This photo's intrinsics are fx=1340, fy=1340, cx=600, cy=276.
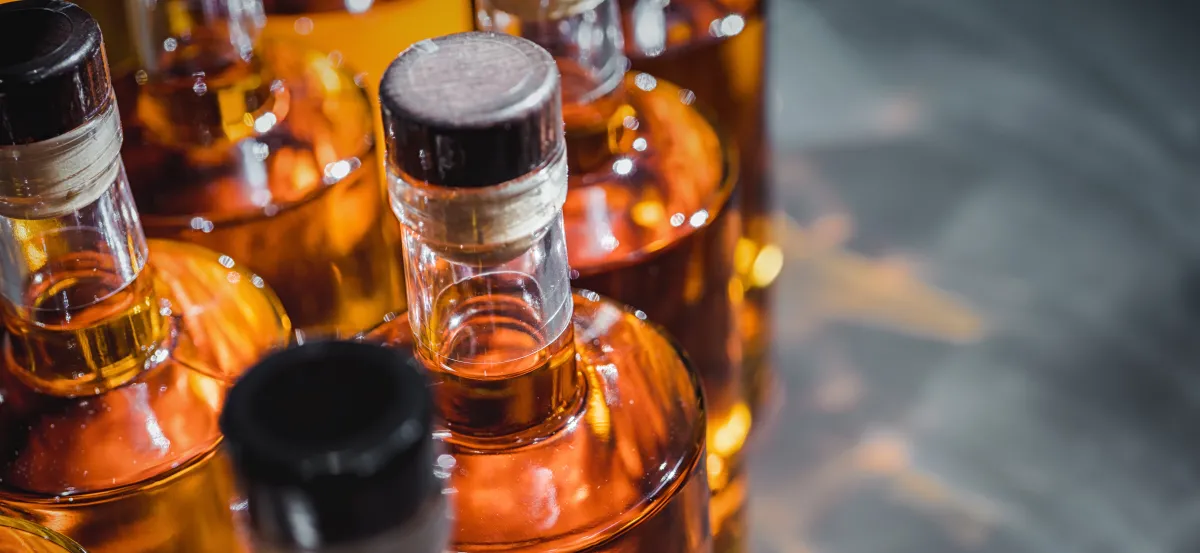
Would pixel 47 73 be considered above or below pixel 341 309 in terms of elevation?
above

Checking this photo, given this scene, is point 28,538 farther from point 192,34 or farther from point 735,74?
point 735,74

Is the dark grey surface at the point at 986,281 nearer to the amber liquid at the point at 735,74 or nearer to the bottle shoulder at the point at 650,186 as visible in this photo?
the amber liquid at the point at 735,74

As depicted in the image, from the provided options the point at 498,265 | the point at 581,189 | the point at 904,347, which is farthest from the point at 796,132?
the point at 498,265

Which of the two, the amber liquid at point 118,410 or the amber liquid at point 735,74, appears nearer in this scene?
the amber liquid at point 118,410

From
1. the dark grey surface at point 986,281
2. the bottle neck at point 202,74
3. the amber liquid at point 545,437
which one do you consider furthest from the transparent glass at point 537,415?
the dark grey surface at point 986,281

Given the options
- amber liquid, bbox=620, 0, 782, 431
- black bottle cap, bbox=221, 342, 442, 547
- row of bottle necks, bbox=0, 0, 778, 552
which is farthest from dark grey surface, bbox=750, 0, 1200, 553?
black bottle cap, bbox=221, 342, 442, 547

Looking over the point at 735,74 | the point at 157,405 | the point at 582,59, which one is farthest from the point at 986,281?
the point at 157,405

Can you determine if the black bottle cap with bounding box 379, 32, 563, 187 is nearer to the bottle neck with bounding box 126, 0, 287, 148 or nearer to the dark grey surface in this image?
the bottle neck with bounding box 126, 0, 287, 148
